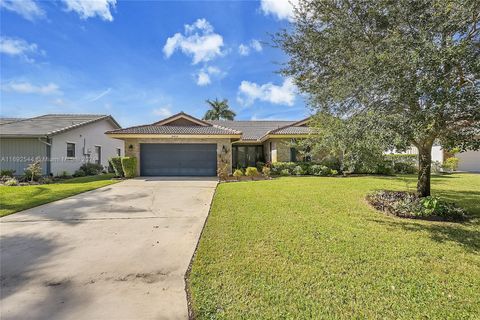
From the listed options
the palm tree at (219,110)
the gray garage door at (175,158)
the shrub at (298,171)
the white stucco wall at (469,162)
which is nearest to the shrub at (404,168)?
the shrub at (298,171)

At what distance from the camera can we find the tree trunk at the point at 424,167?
764cm

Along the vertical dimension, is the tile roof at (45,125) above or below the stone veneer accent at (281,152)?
above

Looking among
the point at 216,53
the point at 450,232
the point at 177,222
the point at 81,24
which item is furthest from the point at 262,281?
the point at 216,53

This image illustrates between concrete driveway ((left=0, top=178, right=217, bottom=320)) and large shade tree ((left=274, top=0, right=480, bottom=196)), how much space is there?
17.1 feet

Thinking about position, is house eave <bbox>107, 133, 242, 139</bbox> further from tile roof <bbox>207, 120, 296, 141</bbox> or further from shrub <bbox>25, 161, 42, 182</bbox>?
tile roof <bbox>207, 120, 296, 141</bbox>

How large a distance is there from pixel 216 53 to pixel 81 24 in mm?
7571

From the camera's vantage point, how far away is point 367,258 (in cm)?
428

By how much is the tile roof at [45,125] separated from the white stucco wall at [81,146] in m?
0.54

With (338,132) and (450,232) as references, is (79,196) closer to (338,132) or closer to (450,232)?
(338,132)

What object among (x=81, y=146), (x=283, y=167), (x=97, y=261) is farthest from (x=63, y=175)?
(x=97, y=261)

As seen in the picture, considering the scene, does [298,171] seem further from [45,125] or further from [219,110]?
[219,110]

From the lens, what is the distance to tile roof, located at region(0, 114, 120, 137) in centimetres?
1669

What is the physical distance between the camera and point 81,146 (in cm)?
2034

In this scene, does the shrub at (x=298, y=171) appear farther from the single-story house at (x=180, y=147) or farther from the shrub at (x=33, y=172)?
the shrub at (x=33, y=172)
